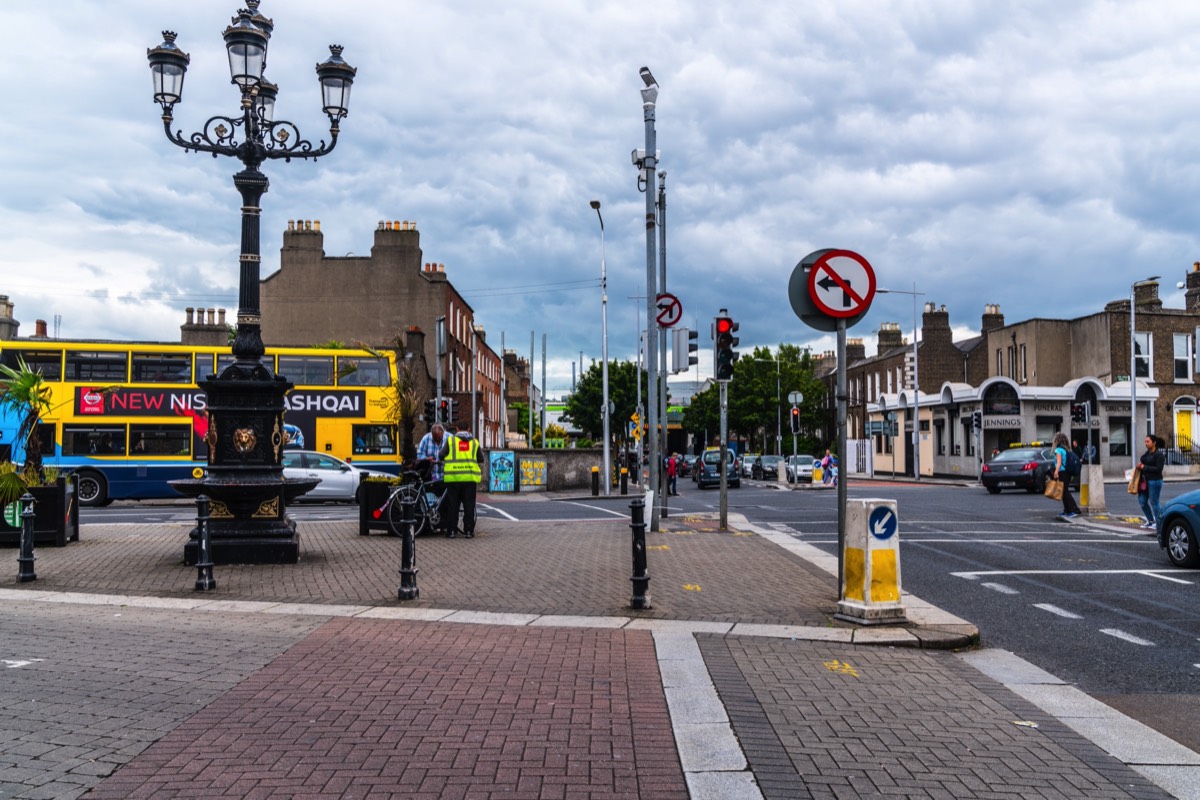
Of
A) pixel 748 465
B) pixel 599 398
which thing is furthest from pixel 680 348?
pixel 599 398

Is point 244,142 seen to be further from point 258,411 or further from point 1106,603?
point 1106,603

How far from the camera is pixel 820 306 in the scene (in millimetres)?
8648

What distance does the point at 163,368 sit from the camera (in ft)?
87.2

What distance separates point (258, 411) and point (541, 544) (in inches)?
176

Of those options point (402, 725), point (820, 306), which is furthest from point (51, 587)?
point (820, 306)

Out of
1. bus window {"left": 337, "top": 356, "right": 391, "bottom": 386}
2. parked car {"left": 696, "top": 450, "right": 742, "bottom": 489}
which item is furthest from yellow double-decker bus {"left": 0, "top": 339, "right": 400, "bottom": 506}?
parked car {"left": 696, "top": 450, "right": 742, "bottom": 489}

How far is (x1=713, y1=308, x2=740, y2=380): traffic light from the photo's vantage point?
637 inches

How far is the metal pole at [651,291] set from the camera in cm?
1606

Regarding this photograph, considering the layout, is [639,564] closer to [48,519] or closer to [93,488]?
[48,519]

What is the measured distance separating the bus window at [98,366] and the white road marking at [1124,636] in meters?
24.7

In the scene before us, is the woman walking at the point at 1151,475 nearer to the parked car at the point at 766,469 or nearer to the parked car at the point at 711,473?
the parked car at the point at 711,473

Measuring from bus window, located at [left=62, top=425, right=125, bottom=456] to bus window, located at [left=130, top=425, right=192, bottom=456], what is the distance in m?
0.34

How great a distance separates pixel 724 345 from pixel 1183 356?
43.0m

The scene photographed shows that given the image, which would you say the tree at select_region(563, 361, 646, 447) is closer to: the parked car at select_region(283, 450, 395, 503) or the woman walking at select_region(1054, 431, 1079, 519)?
the parked car at select_region(283, 450, 395, 503)
